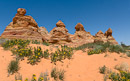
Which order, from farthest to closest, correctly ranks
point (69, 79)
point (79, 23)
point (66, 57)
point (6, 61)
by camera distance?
1. point (79, 23)
2. point (66, 57)
3. point (6, 61)
4. point (69, 79)

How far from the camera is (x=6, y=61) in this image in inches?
178

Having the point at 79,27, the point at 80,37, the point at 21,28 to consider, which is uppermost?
the point at 79,27

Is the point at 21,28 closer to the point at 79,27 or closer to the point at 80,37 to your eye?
the point at 80,37

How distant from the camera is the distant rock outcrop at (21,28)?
47.1ft

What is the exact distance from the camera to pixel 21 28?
1492 cm

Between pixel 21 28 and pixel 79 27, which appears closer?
pixel 21 28

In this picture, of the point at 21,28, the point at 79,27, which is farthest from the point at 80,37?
the point at 21,28

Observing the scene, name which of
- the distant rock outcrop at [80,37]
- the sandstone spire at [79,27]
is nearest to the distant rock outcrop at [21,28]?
the distant rock outcrop at [80,37]

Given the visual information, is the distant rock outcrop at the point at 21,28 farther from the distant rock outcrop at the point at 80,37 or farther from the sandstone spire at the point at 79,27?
the sandstone spire at the point at 79,27

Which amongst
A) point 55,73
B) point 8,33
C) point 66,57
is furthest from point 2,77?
point 8,33

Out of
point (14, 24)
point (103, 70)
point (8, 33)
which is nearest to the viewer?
point (103, 70)

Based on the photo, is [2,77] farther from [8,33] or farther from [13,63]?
[8,33]

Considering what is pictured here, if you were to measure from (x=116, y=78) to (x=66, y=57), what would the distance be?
3617 mm

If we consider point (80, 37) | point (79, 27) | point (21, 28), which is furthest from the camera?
point (79, 27)
